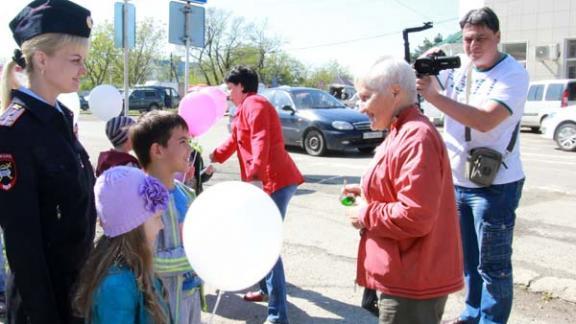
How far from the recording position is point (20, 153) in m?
1.81

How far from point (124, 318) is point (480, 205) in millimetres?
2190

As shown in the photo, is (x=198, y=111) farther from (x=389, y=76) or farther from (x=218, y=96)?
(x=389, y=76)

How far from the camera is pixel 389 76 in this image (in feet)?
7.53

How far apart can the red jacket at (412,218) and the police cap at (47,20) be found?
1.36 m

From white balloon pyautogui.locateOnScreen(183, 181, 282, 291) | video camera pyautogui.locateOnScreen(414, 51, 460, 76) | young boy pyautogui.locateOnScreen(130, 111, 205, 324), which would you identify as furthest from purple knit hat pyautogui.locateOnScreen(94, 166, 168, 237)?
video camera pyautogui.locateOnScreen(414, 51, 460, 76)

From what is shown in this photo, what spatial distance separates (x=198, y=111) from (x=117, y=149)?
2.58 ft

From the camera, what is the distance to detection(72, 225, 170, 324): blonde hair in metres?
1.92

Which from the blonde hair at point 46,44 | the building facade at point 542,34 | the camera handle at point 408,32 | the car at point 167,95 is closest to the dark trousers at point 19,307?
the blonde hair at point 46,44

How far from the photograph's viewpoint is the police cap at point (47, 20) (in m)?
1.96

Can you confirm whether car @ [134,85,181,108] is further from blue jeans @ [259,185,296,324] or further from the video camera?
the video camera

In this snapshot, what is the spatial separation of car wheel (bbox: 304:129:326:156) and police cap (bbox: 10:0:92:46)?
10471 millimetres

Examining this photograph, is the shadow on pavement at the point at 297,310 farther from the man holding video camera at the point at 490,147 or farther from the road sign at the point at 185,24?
the road sign at the point at 185,24

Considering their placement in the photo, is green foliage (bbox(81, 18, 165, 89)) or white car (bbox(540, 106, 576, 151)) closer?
white car (bbox(540, 106, 576, 151))

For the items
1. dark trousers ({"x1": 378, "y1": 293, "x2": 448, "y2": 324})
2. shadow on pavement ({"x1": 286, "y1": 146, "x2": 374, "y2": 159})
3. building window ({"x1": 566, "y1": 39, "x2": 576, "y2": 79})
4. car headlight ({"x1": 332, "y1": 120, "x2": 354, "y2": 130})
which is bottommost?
shadow on pavement ({"x1": 286, "y1": 146, "x2": 374, "y2": 159})
